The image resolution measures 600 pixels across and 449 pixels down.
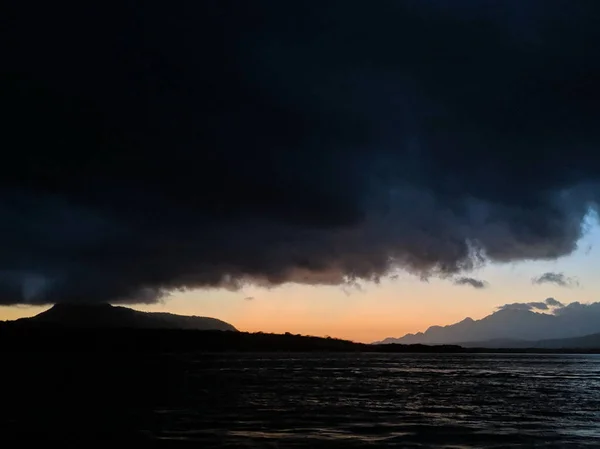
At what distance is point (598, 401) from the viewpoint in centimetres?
7138

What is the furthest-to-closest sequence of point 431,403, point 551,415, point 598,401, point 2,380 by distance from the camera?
point 2,380 → point 598,401 → point 431,403 → point 551,415

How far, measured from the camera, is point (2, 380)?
9206 centimetres

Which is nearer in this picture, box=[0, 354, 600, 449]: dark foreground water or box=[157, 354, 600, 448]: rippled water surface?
box=[157, 354, 600, 448]: rippled water surface

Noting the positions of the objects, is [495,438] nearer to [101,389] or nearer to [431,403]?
[431,403]

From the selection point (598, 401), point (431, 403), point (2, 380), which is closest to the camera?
point (431, 403)

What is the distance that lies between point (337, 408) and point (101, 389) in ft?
127

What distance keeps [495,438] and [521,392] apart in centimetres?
4596

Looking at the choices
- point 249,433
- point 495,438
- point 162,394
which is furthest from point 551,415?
point 162,394

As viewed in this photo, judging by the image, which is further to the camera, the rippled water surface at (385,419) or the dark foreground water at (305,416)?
the dark foreground water at (305,416)

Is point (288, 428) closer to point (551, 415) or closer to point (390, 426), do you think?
point (390, 426)

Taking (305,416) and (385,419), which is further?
(305,416)

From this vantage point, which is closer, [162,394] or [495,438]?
[495,438]

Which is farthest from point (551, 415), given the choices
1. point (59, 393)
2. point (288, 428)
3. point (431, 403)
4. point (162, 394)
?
point (59, 393)

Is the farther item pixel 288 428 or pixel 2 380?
pixel 2 380
